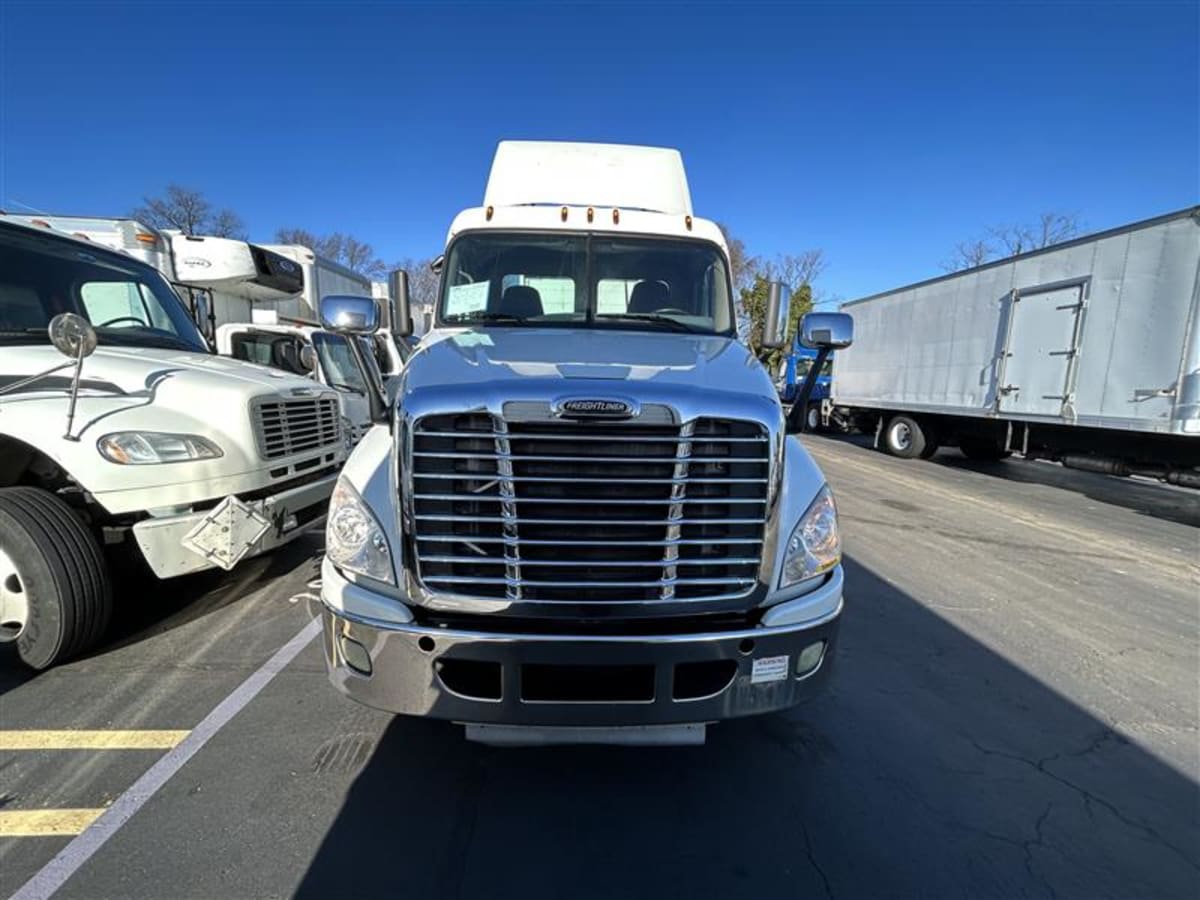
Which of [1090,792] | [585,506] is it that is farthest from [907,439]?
[585,506]

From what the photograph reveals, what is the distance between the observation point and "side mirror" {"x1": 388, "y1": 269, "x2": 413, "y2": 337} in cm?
389

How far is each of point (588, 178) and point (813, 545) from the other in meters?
3.66

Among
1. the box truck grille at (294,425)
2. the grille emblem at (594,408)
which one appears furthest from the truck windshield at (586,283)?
the box truck grille at (294,425)

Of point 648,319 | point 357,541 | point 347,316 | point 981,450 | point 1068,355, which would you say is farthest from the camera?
point 981,450

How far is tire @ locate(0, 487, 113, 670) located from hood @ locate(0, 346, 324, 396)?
69 centimetres

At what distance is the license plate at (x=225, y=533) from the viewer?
3389 millimetres

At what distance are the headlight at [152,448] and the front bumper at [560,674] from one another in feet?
6.63

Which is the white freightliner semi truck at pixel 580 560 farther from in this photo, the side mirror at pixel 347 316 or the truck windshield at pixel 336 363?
the truck windshield at pixel 336 363

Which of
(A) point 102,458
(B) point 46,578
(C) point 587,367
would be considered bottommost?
(B) point 46,578

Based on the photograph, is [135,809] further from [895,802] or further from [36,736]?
[895,802]

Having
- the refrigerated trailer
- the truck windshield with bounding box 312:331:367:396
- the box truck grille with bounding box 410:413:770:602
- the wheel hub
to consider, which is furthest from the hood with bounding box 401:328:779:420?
the refrigerated trailer

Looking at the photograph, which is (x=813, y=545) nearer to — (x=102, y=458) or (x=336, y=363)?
(x=102, y=458)

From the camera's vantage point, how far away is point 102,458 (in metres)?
3.20

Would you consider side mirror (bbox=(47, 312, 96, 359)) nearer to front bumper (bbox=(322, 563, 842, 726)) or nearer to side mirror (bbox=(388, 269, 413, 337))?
side mirror (bbox=(388, 269, 413, 337))
